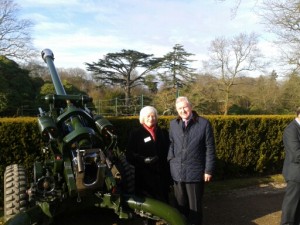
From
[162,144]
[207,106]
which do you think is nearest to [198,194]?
[162,144]

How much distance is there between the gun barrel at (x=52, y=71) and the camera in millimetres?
5463

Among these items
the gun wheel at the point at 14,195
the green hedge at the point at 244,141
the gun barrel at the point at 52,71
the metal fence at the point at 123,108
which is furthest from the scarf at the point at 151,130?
the metal fence at the point at 123,108

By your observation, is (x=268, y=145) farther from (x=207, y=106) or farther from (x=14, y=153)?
(x=207, y=106)

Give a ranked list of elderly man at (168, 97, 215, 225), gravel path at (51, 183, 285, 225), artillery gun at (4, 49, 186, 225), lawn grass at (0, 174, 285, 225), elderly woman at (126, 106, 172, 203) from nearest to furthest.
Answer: artillery gun at (4, 49, 186, 225), elderly man at (168, 97, 215, 225), elderly woman at (126, 106, 172, 203), gravel path at (51, 183, 285, 225), lawn grass at (0, 174, 285, 225)

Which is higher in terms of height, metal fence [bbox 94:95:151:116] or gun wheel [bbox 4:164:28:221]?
metal fence [bbox 94:95:151:116]

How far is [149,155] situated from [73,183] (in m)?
1.19

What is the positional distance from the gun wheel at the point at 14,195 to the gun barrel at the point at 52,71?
4.61 ft

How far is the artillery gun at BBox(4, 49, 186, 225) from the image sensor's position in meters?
3.83

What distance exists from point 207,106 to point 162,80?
27.9ft

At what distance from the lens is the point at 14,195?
14.2 feet

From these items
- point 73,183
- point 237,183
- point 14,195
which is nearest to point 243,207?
point 237,183

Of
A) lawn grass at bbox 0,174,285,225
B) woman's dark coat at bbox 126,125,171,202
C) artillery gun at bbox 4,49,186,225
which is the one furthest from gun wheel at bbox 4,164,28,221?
lawn grass at bbox 0,174,285,225

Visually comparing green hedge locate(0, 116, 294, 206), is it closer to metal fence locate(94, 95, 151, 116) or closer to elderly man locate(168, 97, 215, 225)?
elderly man locate(168, 97, 215, 225)

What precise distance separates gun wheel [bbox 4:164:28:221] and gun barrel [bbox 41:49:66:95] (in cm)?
141
